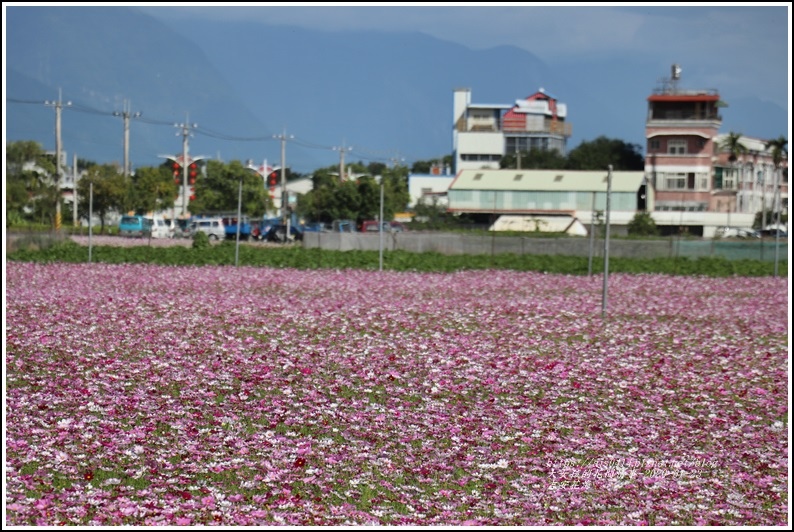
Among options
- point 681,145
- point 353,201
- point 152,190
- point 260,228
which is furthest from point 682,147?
point 152,190

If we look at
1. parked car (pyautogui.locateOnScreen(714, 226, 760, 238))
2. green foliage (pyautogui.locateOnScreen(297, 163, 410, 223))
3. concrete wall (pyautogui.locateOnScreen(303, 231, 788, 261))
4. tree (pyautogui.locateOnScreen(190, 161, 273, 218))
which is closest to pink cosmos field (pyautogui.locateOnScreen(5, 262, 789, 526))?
concrete wall (pyautogui.locateOnScreen(303, 231, 788, 261))

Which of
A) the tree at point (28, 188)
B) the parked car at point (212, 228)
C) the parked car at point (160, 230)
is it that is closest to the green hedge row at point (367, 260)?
the tree at point (28, 188)

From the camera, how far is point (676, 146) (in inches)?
3231

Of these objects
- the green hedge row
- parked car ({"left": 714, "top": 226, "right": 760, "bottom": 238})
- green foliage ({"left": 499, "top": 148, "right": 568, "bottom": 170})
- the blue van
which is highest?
green foliage ({"left": 499, "top": 148, "right": 568, "bottom": 170})

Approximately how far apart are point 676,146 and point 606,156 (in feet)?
72.8

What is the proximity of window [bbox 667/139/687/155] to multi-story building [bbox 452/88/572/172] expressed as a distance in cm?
3915

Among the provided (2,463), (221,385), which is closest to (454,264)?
(221,385)

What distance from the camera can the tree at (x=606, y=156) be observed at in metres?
103

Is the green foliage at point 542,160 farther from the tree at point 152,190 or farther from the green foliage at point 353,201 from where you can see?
the tree at point 152,190

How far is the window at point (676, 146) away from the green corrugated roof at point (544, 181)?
621 centimetres

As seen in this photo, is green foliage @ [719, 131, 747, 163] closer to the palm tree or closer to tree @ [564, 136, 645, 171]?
the palm tree

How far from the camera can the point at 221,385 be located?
519 inches

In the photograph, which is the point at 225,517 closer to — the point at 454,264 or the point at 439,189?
the point at 454,264

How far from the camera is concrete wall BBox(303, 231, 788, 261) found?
144 feet
